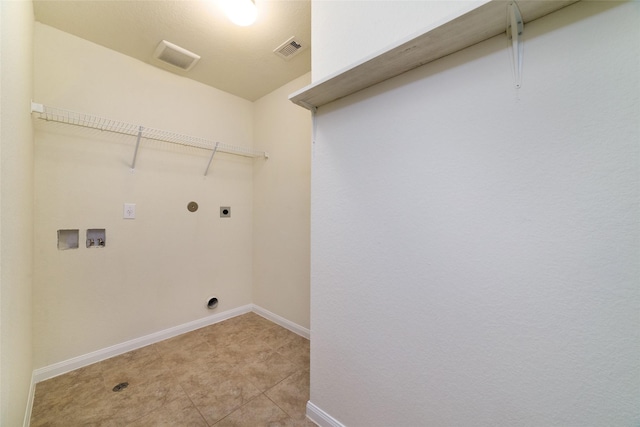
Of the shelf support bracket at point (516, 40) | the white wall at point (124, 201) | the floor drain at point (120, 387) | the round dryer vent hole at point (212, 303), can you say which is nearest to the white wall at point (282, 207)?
the white wall at point (124, 201)

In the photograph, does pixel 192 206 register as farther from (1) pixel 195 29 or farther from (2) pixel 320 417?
(2) pixel 320 417

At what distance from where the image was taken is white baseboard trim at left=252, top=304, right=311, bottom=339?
7.72 feet

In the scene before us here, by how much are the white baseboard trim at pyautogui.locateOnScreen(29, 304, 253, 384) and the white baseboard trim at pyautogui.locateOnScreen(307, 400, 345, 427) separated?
1.59 m

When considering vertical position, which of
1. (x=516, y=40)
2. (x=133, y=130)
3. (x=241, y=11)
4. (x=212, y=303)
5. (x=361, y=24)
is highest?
(x=241, y=11)

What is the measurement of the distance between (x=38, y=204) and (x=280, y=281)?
6.64 feet

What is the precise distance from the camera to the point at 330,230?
4.44 ft

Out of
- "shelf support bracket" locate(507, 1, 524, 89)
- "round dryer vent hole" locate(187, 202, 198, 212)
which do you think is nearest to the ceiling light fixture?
"shelf support bracket" locate(507, 1, 524, 89)

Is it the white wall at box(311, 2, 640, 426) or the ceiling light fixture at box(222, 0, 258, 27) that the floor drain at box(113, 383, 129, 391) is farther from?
the ceiling light fixture at box(222, 0, 258, 27)

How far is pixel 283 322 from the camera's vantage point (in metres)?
2.54

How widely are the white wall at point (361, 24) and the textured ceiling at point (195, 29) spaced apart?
45 cm

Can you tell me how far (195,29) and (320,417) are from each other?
2.78m

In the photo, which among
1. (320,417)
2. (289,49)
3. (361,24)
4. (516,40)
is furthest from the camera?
(289,49)

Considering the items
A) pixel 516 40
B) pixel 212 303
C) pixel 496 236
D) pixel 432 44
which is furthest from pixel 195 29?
pixel 212 303

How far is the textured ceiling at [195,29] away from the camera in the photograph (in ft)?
5.24
